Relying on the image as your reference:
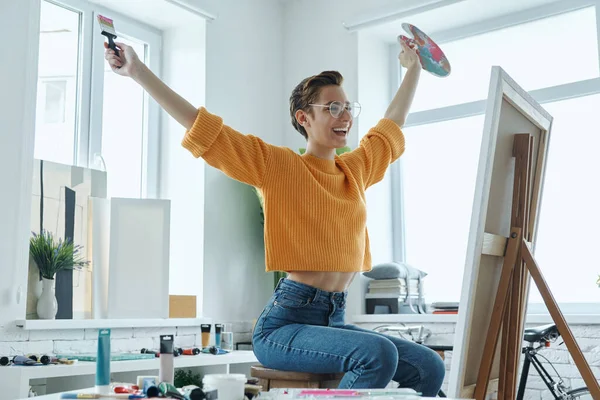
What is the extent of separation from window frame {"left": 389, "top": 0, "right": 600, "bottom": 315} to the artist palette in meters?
1.49

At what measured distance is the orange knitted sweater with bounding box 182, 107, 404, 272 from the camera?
1.96m

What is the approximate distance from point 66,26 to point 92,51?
0.18 m

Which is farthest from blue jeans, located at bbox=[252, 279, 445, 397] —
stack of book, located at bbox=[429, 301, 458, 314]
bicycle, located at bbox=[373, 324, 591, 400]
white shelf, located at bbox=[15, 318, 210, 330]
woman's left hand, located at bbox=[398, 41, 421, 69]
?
stack of book, located at bbox=[429, 301, 458, 314]

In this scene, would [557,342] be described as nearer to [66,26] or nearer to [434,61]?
[434,61]

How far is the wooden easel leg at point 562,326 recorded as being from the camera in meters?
2.09

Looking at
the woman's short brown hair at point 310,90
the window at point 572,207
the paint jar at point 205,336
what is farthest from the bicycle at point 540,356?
the woman's short brown hair at point 310,90

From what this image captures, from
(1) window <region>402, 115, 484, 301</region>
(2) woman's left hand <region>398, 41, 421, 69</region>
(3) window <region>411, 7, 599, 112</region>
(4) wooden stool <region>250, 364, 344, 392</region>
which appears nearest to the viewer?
(4) wooden stool <region>250, 364, 344, 392</region>

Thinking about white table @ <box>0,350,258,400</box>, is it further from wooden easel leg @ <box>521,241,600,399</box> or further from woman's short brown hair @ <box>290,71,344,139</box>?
wooden easel leg @ <box>521,241,600,399</box>

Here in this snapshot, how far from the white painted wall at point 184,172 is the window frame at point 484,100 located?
124 cm

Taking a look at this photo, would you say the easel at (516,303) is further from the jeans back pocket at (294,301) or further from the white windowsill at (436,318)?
the white windowsill at (436,318)

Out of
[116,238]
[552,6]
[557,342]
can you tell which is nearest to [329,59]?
[552,6]

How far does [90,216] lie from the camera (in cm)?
353

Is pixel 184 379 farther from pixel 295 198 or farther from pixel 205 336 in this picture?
pixel 295 198

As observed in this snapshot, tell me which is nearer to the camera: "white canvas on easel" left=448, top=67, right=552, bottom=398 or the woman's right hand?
the woman's right hand
